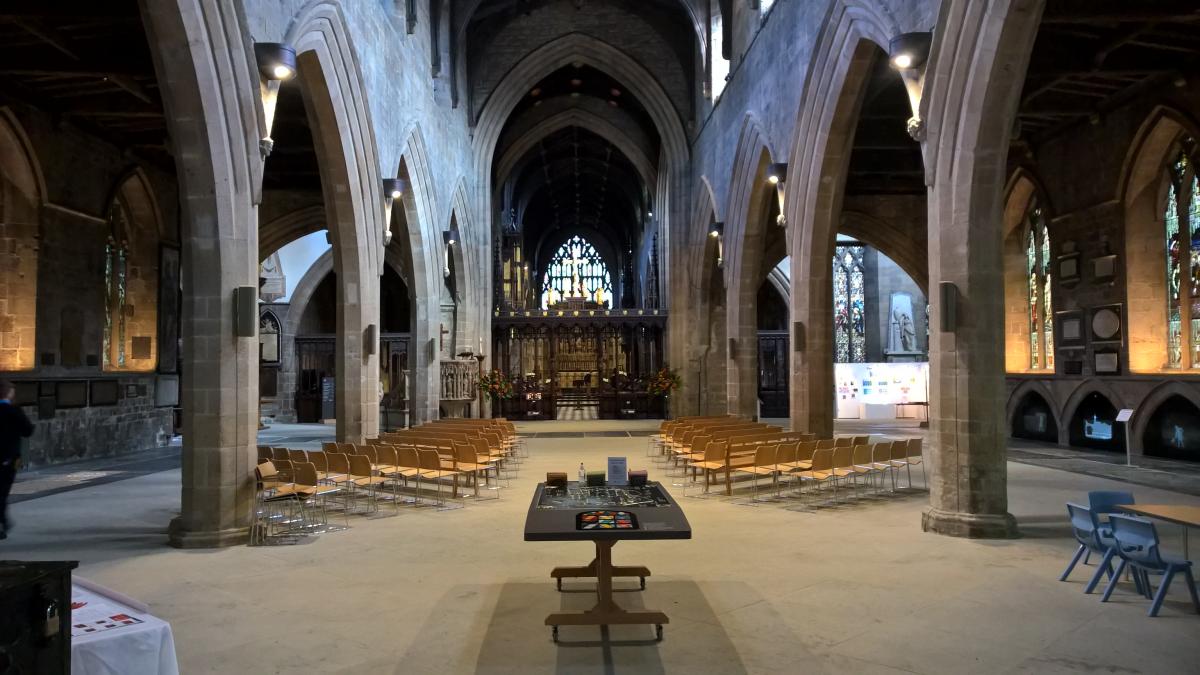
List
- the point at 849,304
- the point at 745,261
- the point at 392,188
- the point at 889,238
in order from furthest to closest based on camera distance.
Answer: the point at 849,304
the point at 889,238
the point at 745,261
the point at 392,188

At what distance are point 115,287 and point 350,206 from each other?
8.01 meters

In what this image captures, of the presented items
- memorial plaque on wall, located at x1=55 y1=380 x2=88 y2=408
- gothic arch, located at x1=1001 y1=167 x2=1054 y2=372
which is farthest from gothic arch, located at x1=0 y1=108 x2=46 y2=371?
gothic arch, located at x1=1001 y1=167 x2=1054 y2=372

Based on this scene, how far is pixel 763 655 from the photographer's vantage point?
159 inches

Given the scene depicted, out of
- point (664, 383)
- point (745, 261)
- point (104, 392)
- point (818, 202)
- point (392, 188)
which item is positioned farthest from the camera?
point (664, 383)

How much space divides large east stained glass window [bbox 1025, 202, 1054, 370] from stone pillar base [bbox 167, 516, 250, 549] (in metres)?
15.8

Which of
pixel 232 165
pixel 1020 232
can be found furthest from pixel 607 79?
pixel 232 165

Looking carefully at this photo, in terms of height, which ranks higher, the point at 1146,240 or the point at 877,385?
the point at 1146,240

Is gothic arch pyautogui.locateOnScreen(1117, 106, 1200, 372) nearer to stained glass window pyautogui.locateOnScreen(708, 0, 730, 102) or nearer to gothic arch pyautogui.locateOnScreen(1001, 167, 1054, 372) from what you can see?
gothic arch pyautogui.locateOnScreen(1001, 167, 1054, 372)

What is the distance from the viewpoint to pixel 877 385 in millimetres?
22312

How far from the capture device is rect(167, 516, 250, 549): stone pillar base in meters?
6.75

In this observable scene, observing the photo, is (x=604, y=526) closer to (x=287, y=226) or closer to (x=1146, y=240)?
(x=1146, y=240)

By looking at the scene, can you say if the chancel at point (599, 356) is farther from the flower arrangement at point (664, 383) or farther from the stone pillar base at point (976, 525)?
the flower arrangement at point (664, 383)

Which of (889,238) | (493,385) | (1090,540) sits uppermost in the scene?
(889,238)

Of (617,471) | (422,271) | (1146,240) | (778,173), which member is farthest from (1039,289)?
(617,471)
